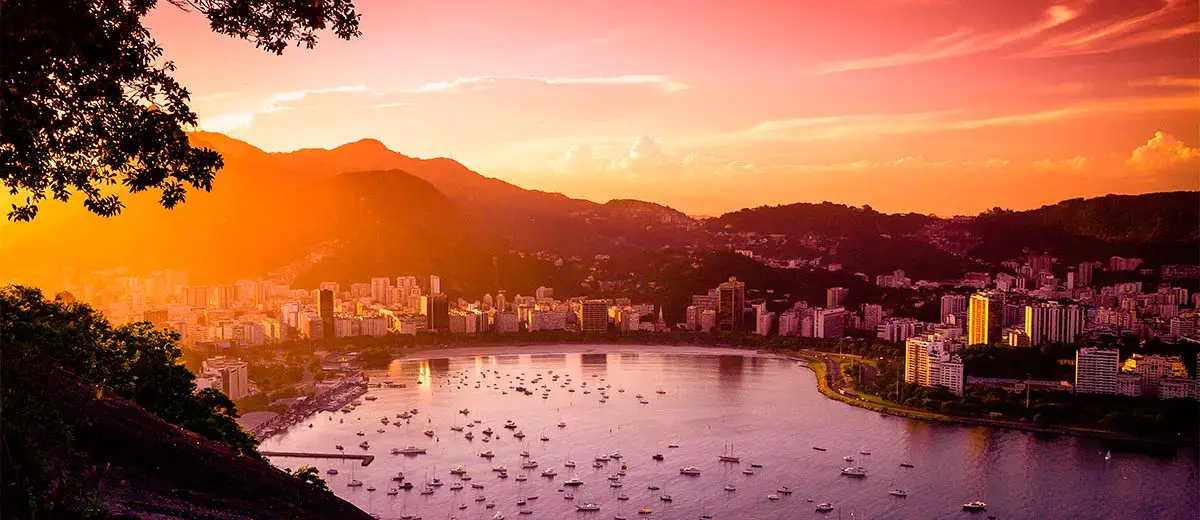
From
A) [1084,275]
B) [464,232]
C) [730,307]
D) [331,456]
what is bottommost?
[331,456]

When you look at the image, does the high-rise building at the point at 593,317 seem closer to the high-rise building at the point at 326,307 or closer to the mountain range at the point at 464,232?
the mountain range at the point at 464,232

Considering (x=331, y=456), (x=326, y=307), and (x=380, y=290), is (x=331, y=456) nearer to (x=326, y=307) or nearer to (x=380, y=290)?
(x=326, y=307)

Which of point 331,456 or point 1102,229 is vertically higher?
point 1102,229

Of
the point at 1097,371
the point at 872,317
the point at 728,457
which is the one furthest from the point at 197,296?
the point at 1097,371

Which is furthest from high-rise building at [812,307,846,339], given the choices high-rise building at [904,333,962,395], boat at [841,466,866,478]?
boat at [841,466,866,478]

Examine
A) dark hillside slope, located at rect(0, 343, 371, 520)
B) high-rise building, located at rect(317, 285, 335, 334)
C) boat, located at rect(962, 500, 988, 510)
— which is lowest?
boat, located at rect(962, 500, 988, 510)

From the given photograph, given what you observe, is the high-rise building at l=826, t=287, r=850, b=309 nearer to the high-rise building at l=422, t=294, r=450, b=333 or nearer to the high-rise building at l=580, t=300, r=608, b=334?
the high-rise building at l=580, t=300, r=608, b=334
